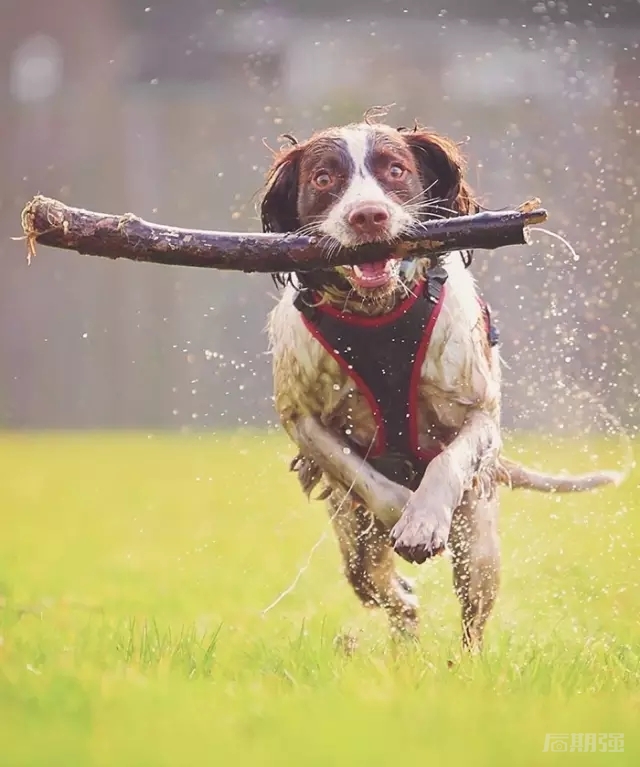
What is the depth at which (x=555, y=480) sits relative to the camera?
2.91m

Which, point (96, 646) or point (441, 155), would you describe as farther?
point (441, 155)

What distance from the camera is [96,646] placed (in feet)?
7.66

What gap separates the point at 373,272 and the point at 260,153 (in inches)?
34.2

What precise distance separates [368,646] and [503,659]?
1.19 feet

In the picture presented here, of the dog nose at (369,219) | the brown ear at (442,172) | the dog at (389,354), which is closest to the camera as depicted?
the dog nose at (369,219)

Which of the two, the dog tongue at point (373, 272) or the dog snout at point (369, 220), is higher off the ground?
the dog snout at point (369, 220)

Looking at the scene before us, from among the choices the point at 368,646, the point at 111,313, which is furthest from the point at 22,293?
the point at 368,646

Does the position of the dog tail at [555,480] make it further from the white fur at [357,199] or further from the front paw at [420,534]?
the white fur at [357,199]

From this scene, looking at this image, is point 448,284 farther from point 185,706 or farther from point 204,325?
point 185,706

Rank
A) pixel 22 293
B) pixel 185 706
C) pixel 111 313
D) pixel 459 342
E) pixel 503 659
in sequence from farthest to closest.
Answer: pixel 111 313 < pixel 22 293 < pixel 459 342 < pixel 503 659 < pixel 185 706

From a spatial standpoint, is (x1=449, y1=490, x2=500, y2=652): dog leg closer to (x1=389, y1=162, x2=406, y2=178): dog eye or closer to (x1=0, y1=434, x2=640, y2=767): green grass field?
(x1=0, y1=434, x2=640, y2=767): green grass field

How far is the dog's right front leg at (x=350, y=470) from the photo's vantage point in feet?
7.90
